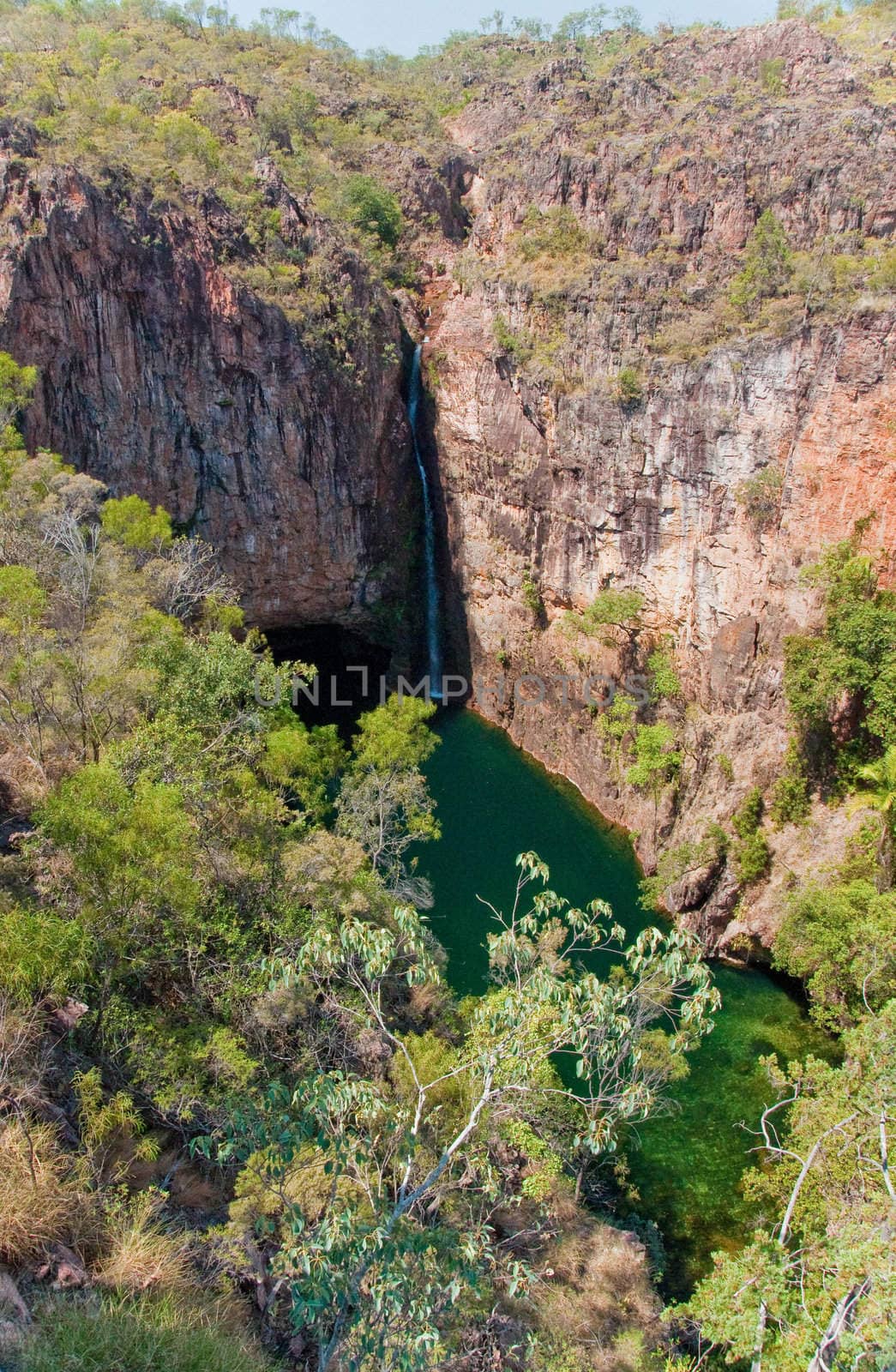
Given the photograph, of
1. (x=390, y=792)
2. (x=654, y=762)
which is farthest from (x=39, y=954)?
(x=654, y=762)

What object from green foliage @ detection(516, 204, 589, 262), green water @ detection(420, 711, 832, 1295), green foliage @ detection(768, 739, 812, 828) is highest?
green foliage @ detection(516, 204, 589, 262)

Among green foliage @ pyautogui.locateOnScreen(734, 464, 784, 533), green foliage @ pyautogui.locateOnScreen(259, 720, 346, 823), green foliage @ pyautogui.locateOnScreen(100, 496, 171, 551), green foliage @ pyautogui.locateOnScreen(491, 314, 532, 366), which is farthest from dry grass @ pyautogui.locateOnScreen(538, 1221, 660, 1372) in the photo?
green foliage @ pyautogui.locateOnScreen(491, 314, 532, 366)

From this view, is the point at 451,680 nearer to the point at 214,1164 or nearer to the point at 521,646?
the point at 521,646

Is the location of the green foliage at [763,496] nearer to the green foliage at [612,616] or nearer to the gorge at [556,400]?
the gorge at [556,400]

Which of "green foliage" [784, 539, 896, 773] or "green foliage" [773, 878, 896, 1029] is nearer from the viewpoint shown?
"green foliage" [773, 878, 896, 1029]

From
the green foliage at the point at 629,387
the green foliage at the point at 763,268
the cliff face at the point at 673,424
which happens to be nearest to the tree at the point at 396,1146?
the cliff face at the point at 673,424

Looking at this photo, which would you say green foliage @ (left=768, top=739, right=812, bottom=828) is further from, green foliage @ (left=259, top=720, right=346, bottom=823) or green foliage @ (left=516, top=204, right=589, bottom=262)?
green foliage @ (left=516, top=204, right=589, bottom=262)

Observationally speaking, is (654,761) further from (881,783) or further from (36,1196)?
(36,1196)
